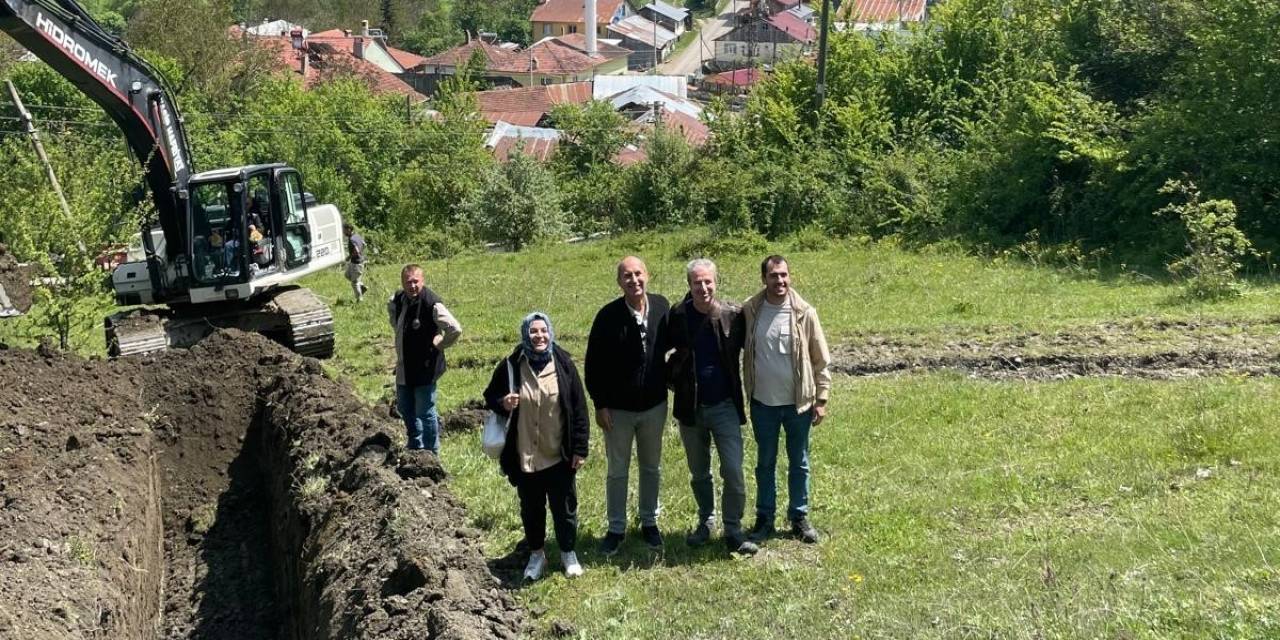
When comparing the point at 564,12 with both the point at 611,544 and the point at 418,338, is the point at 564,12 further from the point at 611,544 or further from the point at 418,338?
the point at 611,544

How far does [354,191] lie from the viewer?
44.2 meters

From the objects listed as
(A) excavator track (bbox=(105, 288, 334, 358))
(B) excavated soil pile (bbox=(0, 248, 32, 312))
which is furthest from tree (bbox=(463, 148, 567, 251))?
(A) excavator track (bbox=(105, 288, 334, 358))

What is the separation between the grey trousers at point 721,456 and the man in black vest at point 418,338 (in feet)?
8.73

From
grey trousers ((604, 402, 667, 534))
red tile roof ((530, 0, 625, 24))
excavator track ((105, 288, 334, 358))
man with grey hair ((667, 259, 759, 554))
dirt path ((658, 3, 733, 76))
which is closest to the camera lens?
man with grey hair ((667, 259, 759, 554))

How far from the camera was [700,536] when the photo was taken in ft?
26.2

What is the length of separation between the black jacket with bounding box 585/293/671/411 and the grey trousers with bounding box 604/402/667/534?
0.30 ft

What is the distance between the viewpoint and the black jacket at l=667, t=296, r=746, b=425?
7543 millimetres

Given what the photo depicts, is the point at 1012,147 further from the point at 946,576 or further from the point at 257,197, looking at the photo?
the point at 946,576

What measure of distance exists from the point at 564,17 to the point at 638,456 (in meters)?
110

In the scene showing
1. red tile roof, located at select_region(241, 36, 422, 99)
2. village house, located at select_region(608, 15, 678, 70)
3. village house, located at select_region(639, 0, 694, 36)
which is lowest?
red tile roof, located at select_region(241, 36, 422, 99)

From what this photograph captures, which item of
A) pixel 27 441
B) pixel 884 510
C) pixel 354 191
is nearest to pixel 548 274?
pixel 27 441

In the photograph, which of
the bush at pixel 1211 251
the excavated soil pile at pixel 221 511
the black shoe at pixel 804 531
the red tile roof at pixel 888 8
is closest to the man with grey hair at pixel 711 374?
the black shoe at pixel 804 531

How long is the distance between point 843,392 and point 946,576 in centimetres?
572

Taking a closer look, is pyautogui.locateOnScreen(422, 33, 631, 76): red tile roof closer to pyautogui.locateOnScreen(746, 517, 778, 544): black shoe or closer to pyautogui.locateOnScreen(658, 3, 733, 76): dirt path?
pyautogui.locateOnScreen(658, 3, 733, 76): dirt path
